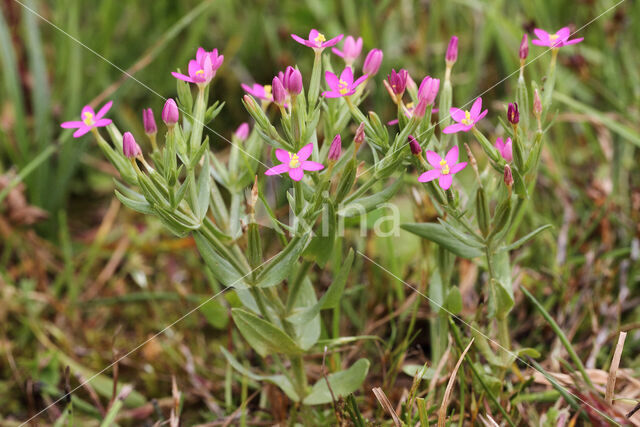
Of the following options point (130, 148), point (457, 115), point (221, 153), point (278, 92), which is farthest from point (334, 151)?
point (221, 153)

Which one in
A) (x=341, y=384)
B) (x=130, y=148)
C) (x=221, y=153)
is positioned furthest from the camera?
(x=221, y=153)

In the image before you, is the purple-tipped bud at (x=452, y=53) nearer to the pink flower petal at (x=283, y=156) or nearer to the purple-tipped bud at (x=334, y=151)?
the purple-tipped bud at (x=334, y=151)

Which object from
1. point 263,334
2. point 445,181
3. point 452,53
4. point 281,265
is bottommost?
point 263,334

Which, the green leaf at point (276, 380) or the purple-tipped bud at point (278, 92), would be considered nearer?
the purple-tipped bud at point (278, 92)

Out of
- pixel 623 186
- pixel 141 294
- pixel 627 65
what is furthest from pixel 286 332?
pixel 627 65

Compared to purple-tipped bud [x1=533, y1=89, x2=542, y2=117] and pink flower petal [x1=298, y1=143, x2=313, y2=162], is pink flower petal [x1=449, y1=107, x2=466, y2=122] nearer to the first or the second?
purple-tipped bud [x1=533, y1=89, x2=542, y2=117]

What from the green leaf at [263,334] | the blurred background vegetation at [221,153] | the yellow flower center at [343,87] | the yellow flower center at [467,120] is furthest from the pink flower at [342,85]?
the blurred background vegetation at [221,153]

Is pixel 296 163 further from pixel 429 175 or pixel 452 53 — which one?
pixel 452 53
